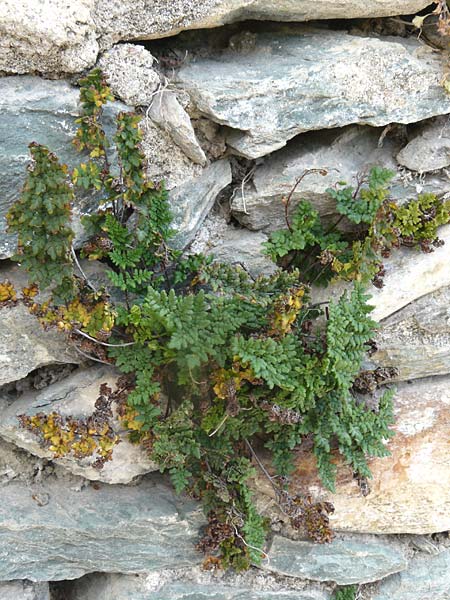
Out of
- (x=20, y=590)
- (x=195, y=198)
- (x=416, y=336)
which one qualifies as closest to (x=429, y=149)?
(x=416, y=336)

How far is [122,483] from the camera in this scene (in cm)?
395

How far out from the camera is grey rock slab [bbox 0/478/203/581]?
374 centimetres

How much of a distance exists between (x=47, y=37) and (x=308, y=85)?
4.50 ft

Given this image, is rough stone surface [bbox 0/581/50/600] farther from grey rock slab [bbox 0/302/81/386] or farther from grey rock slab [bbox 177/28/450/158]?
grey rock slab [bbox 177/28/450/158]

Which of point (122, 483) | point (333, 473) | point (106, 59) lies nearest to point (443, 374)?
point (333, 473)

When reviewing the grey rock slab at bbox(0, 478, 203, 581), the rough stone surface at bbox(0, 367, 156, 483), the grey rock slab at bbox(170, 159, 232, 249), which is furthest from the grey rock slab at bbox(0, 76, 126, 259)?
the grey rock slab at bbox(0, 478, 203, 581)

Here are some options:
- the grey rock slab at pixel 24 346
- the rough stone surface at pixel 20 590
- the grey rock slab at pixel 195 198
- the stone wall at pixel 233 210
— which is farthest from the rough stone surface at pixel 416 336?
the rough stone surface at pixel 20 590

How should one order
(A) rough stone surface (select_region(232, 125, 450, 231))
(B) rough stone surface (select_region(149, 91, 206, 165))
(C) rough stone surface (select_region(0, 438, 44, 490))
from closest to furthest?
(B) rough stone surface (select_region(149, 91, 206, 165)), (A) rough stone surface (select_region(232, 125, 450, 231)), (C) rough stone surface (select_region(0, 438, 44, 490))

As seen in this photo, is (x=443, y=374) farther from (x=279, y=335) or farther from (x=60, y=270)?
(x=60, y=270)

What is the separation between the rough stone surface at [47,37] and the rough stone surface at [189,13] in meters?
0.10

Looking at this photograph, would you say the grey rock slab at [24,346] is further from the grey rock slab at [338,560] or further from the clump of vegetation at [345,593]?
the clump of vegetation at [345,593]

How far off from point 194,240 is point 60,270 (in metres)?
0.89

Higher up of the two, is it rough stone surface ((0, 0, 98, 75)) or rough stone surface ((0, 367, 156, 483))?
rough stone surface ((0, 0, 98, 75))

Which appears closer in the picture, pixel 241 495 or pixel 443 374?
pixel 241 495
